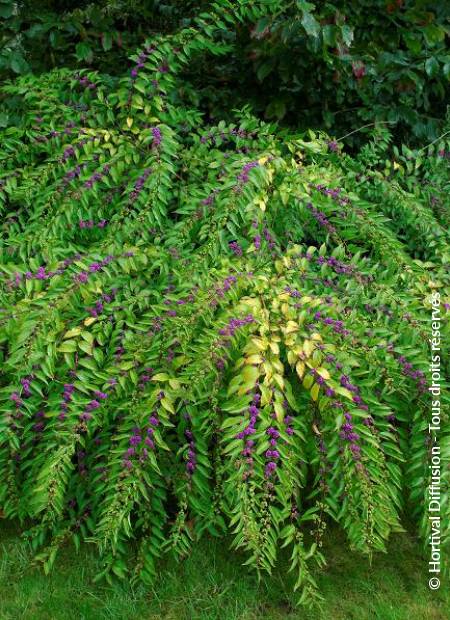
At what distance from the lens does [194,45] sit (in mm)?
3654

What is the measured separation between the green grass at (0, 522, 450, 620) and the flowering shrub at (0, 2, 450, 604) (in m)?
0.09

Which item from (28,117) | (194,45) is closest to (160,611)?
(28,117)

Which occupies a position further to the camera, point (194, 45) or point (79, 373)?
point (194, 45)

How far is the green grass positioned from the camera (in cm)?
241

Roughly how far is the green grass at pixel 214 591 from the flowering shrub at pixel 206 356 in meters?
0.09

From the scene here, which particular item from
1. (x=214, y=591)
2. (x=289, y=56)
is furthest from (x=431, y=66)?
(x=214, y=591)

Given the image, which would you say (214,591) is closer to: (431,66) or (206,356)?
(206,356)

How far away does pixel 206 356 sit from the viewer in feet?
7.80

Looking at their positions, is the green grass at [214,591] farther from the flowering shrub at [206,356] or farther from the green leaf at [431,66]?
the green leaf at [431,66]

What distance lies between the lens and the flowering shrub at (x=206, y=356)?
91.7 inches

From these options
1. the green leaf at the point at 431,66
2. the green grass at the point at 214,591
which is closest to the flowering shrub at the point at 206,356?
the green grass at the point at 214,591

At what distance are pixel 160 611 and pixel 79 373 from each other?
0.90 meters

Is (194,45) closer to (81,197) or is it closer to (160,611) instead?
(81,197)

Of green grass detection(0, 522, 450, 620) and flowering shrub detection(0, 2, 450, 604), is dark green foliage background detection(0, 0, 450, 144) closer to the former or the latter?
flowering shrub detection(0, 2, 450, 604)
